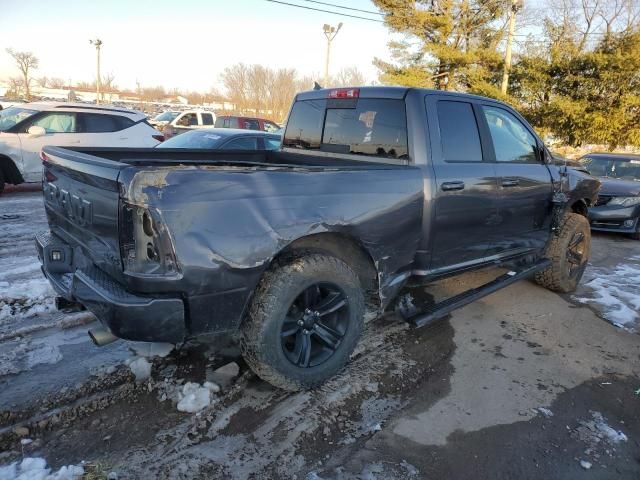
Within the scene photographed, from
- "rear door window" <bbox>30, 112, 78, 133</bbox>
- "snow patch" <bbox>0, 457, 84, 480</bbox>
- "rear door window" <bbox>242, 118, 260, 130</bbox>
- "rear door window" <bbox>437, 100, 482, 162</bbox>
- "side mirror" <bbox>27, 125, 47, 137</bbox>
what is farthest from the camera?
"rear door window" <bbox>242, 118, 260, 130</bbox>

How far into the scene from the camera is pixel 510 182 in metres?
4.27

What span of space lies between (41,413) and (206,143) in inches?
233

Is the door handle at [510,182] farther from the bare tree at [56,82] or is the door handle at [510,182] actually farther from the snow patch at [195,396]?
the bare tree at [56,82]

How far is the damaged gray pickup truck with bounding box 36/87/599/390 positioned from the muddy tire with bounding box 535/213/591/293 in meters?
0.54

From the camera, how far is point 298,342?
3121 millimetres

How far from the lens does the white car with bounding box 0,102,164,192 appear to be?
372 inches

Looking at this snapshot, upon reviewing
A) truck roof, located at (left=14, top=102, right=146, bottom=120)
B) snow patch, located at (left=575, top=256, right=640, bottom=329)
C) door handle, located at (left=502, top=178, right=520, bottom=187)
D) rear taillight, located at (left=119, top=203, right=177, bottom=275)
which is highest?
truck roof, located at (left=14, top=102, right=146, bottom=120)

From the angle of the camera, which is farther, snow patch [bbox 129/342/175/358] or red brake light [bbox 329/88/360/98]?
red brake light [bbox 329/88/360/98]

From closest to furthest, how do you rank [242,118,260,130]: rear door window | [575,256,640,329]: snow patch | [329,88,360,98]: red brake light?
1. [329,88,360,98]: red brake light
2. [575,256,640,329]: snow patch
3. [242,118,260,130]: rear door window

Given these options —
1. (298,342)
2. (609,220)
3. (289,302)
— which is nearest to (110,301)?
(289,302)

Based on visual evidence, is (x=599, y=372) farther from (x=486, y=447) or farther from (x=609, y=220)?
(x=609, y=220)

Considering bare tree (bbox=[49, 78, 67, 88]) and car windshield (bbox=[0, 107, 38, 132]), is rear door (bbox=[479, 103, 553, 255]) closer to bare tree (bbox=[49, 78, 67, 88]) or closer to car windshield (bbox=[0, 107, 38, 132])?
car windshield (bbox=[0, 107, 38, 132])

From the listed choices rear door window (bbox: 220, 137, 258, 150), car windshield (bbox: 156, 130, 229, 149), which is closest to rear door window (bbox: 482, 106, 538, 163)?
rear door window (bbox: 220, 137, 258, 150)

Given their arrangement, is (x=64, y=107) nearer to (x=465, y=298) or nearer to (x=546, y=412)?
(x=465, y=298)
